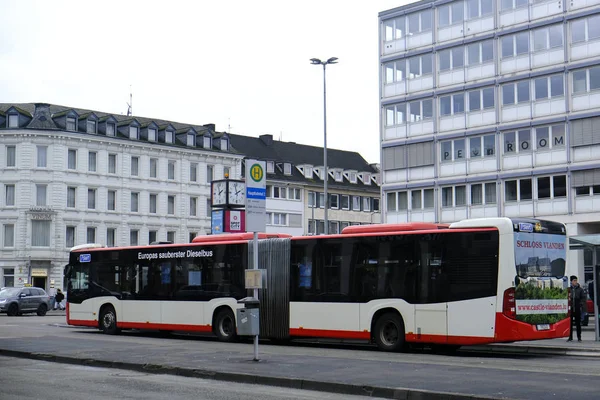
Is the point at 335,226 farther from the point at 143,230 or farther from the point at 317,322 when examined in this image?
the point at 317,322

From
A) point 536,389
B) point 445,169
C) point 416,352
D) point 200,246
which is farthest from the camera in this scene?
point 445,169

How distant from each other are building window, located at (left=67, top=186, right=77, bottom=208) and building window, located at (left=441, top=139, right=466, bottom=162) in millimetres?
36597

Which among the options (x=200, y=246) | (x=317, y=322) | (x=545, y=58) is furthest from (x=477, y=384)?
(x=545, y=58)

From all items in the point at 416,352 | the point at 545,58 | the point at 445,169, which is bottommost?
the point at 416,352

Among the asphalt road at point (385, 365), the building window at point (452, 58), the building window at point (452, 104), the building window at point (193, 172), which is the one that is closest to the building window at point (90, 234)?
the building window at point (193, 172)

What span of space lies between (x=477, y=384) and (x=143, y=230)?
2823 inches

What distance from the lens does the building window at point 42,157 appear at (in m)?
77.8

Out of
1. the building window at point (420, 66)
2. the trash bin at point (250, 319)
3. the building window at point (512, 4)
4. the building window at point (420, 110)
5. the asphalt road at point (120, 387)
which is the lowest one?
the asphalt road at point (120, 387)

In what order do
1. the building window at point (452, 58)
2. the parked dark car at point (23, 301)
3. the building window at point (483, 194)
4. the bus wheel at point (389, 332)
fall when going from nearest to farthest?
1. the bus wheel at point (389, 332)
2. the building window at point (483, 194)
3. the parked dark car at point (23, 301)
4. the building window at point (452, 58)

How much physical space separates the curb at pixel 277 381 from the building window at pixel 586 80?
3513 cm

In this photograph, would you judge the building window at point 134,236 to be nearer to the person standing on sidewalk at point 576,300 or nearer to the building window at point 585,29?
the building window at point 585,29

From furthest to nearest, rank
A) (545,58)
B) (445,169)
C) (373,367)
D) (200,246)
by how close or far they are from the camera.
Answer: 1. (445,169)
2. (545,58)
3. (200,246)
4. (373,367)

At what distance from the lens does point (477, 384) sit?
14.3 m

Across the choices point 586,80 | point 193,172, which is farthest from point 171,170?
point 586,80
